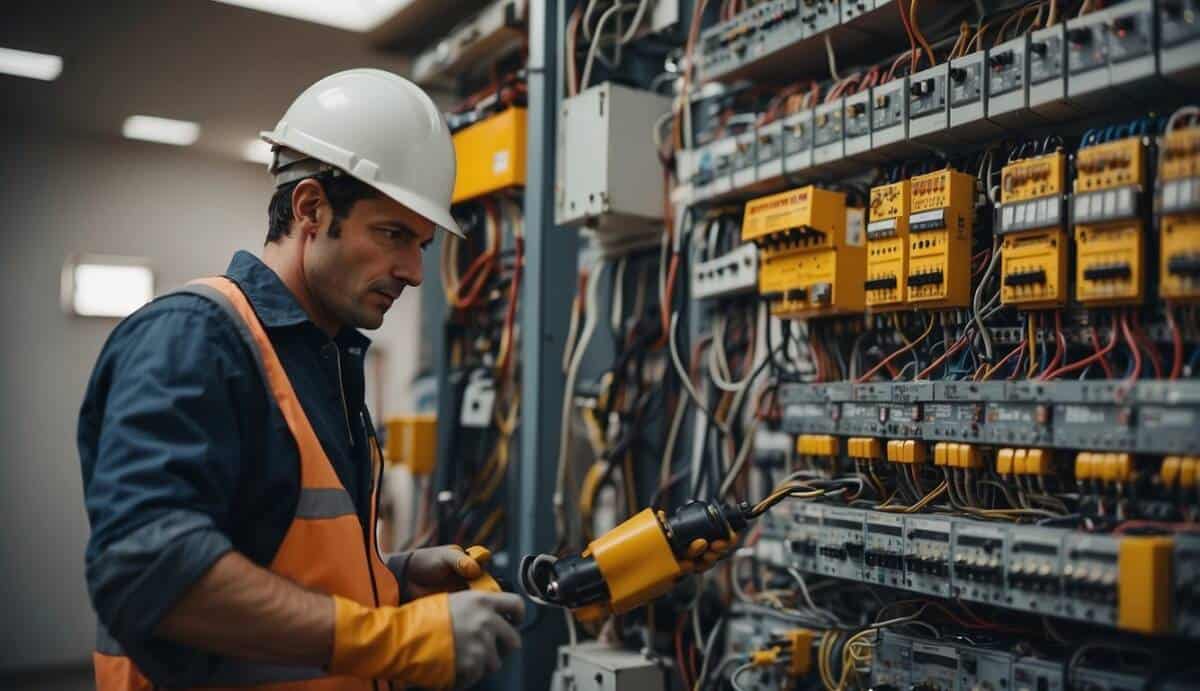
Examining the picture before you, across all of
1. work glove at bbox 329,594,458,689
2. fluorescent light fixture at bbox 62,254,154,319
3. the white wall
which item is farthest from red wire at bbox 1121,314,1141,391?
the white wall

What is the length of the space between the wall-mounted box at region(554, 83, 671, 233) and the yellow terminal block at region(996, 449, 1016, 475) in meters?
1.19

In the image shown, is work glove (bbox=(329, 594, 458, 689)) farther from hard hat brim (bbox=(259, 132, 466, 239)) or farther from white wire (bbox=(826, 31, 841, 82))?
white wire (bbox=(826, 31, 841, 82))

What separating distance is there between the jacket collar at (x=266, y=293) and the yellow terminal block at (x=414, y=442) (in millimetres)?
1806

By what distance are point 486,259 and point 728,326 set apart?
96 cm

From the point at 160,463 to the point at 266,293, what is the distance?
37cm

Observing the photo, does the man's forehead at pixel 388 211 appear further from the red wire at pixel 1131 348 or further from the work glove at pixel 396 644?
the red wire at pixel 1131 348

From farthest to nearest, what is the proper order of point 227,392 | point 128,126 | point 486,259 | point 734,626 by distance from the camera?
1. point 128,126
2. point 486,259
3. point 734,626
4. point 227,392

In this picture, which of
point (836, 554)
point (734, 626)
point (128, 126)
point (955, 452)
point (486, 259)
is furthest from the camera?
point (128, 126)

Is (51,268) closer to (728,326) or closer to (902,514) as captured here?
(728,326)

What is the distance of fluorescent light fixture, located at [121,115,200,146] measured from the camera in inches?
200

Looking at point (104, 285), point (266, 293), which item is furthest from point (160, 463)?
point (104, 285)

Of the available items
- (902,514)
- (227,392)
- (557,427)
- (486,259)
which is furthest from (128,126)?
(902,514)

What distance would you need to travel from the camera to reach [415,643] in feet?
4.18

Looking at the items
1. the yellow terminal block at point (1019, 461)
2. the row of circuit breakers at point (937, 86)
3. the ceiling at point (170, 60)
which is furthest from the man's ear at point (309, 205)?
the ceiling at point (170, 60)
